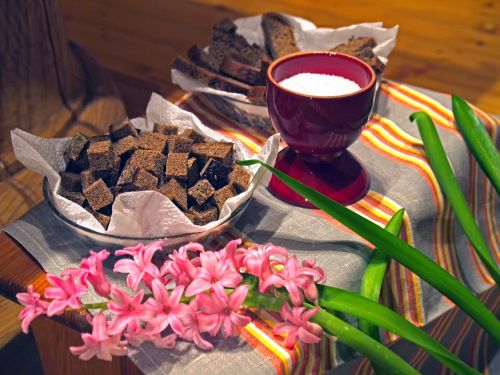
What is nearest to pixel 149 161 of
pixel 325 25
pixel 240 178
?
pixel 240 178

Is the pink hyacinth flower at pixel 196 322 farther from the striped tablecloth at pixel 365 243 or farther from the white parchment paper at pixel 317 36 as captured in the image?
the white parchment paper at pixel 317 36

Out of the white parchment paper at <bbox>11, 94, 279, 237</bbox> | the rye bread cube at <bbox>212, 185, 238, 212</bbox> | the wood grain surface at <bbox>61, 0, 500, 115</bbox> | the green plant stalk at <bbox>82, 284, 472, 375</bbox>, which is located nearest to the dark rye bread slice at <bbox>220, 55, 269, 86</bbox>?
the white parchment paper at <bbox>11, 94, 279, 237</bbox>

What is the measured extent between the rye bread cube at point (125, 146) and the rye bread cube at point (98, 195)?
73 mm

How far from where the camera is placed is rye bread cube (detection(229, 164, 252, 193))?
948 mm

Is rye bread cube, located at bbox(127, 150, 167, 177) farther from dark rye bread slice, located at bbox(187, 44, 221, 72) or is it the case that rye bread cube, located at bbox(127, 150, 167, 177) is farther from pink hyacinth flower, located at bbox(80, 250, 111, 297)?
dark rye bread slice, located at bbox(187, 44, 221, 72)

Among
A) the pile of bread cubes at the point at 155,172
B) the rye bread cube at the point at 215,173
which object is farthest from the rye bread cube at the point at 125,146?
the rye bread cube at the point at 215,173

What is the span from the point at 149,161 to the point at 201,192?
88 millimetres

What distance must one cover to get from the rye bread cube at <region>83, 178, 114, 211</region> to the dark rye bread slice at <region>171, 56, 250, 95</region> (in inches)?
14.3

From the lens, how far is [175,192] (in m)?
0.92

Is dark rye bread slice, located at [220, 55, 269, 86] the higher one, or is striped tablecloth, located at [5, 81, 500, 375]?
dark rye bread slice, located at [220, 55, 269, 86]

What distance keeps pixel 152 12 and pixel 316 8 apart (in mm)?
634

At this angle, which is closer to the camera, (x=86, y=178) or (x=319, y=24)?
(x=86, y=178)

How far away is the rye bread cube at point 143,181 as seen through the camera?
932mm

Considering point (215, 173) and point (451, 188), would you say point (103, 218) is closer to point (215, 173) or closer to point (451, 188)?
point (215, 173)
